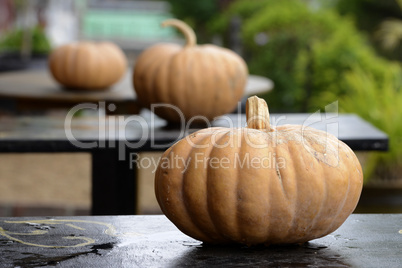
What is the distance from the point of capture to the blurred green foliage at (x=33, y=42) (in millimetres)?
7829

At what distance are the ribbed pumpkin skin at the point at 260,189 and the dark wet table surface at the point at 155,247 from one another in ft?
0.13

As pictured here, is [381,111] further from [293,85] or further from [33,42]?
[33,42]

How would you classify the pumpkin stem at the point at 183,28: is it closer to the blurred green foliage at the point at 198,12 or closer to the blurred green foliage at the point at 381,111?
the blurred green foliage at the point at 381,111

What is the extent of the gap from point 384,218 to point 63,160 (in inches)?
184

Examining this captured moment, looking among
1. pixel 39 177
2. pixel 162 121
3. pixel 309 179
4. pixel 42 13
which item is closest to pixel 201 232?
pixel 309 179

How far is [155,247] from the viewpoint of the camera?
1373mm

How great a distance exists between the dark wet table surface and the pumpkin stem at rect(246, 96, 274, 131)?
0.25 metres

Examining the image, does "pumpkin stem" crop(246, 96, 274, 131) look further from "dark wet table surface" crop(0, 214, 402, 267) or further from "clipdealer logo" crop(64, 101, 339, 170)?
"clipdealer logo" crop(64, 101, 339, 170)

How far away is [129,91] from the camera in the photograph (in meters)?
4.04

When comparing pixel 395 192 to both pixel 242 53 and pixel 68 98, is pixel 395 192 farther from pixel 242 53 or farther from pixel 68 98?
pixel 242 53

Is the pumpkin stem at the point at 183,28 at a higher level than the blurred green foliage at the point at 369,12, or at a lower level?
lower

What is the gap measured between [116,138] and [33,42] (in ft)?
18.4

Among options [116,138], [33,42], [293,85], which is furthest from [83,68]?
[33,42]

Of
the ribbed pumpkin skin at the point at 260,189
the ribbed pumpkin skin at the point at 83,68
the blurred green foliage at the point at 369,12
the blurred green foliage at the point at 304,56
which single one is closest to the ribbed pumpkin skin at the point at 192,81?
the ribbed pumpkin skin at the point at 83,68
